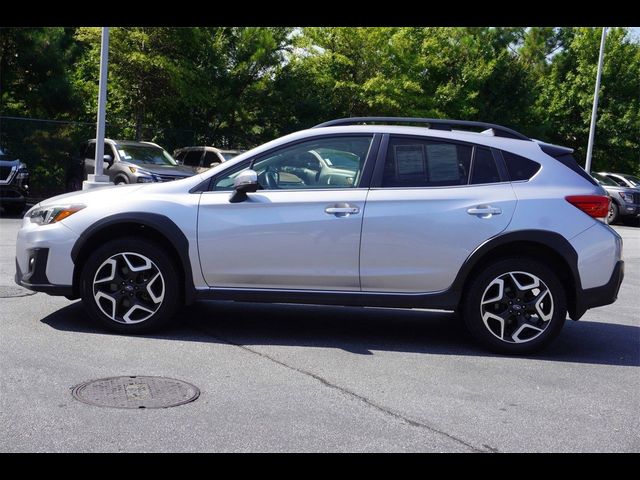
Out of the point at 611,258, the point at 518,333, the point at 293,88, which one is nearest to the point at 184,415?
the point at 518,333

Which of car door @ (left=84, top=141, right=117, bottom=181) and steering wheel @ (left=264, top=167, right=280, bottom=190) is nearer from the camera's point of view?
steering wheel @ (left=264, top=167, right=280, bottom=190)

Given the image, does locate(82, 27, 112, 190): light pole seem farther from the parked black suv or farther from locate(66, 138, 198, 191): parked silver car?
the parked black suv

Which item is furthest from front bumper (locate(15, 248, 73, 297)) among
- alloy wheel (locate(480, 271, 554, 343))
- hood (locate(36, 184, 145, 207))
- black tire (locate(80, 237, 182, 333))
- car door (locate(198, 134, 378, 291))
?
alloy wheel (locate(480, 271, 554, 343))

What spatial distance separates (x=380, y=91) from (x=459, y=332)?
72.6 feet

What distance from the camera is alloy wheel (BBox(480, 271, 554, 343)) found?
6.14 m

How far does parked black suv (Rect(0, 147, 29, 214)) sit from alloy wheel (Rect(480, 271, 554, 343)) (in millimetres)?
12139

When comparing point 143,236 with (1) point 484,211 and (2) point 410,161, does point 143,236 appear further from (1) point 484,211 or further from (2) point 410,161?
(1) point 484,211

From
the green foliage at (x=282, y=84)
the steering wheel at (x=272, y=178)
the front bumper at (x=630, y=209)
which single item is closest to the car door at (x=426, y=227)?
the steering wheel at (x=272, y=178)

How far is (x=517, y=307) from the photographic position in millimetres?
6180

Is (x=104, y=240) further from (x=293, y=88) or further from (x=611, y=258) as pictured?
(x=293, y=88)

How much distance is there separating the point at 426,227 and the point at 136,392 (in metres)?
2.49

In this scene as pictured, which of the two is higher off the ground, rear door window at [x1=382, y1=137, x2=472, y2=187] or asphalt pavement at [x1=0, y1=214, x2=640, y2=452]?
rear door window at [x1=382, y1=137, x2=472, y2=187]

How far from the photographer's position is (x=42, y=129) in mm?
21016

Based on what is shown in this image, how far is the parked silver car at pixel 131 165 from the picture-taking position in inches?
684
